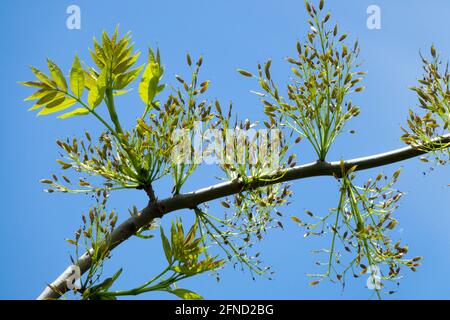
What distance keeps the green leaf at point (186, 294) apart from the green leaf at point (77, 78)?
4.53ft

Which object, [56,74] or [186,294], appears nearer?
[56,74]

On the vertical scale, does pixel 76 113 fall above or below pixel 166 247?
above

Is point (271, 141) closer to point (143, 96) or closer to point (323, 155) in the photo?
point (323, 155)

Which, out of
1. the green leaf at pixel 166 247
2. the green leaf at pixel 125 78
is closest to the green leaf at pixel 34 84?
the green leaf at pixel 125 78

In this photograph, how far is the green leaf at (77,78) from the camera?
3602mm

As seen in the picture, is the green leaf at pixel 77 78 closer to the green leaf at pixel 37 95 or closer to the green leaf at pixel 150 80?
the green leaf at pixel 37 95

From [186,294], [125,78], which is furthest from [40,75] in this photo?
[186,294]

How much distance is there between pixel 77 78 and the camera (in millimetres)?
3621

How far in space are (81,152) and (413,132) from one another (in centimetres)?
217

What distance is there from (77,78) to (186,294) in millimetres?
1516

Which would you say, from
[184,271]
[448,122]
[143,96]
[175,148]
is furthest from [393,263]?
[143,96]

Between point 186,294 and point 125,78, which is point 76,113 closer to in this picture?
point 125,78

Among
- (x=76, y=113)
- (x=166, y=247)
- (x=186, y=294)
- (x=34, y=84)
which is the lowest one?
(x=186, y=294)
